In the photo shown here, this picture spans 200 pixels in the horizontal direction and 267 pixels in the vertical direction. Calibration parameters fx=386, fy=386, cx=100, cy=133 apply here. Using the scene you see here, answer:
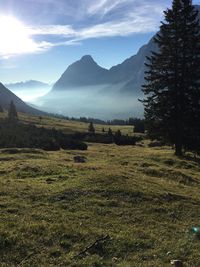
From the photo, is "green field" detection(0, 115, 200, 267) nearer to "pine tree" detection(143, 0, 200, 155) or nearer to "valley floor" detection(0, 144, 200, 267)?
"valley floor" detection(0, 144, 200, 267)

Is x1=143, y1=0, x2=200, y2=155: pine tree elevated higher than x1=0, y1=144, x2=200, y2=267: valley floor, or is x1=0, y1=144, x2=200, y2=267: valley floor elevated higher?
x1=143, y1=0, x2=200, y2=155: pine tree

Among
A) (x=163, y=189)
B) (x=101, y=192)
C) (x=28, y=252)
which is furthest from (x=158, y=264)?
(x=163, y=189)

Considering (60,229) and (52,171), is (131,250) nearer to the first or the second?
(60,229)

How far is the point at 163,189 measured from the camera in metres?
20.4

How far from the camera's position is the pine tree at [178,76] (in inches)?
1665

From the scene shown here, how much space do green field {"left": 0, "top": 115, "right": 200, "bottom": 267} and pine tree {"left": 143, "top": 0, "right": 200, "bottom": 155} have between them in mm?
19385

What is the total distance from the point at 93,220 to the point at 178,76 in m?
30.9

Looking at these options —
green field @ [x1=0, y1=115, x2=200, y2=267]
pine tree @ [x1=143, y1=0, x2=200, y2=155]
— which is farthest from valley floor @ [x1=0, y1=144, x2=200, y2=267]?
pine tree @ [x1=143, y1=0, x2=200, y2=155]

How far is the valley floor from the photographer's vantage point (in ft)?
36.8

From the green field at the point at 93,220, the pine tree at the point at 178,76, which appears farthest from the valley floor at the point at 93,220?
the pine tree at the point at 178,76

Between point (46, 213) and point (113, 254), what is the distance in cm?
426

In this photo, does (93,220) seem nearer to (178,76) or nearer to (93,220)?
(93,220)

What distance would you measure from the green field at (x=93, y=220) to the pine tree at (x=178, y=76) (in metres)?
19.4

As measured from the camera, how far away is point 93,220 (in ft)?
47.2
